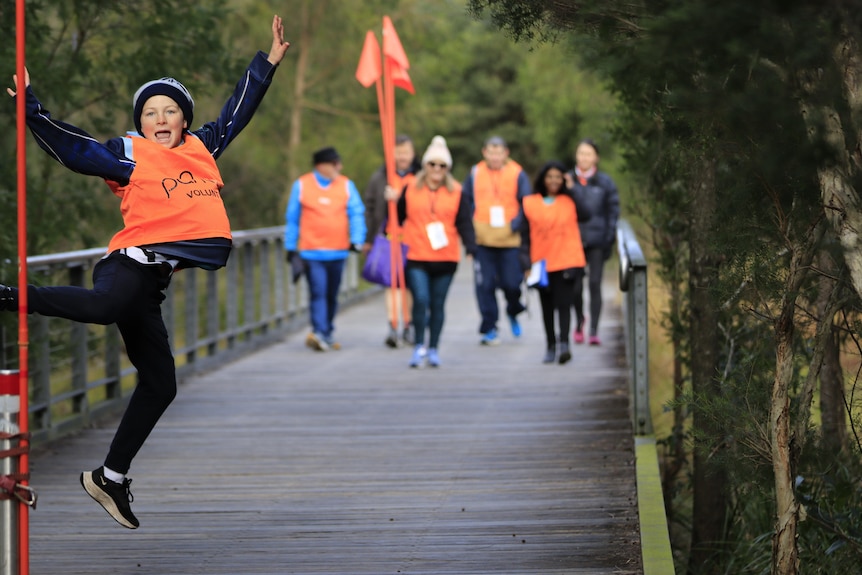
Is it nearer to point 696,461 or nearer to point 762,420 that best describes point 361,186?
point 696,461

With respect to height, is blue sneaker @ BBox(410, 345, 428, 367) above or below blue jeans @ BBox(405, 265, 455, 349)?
below

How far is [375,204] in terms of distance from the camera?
13.9m

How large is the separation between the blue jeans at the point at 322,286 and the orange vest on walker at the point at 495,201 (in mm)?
1343

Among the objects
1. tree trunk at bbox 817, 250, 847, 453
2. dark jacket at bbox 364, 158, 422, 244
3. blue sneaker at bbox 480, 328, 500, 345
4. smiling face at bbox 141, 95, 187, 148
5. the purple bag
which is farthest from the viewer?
blue sneaker at bbox 480, 328, 500, 345

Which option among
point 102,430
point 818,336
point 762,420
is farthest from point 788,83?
point 102,430

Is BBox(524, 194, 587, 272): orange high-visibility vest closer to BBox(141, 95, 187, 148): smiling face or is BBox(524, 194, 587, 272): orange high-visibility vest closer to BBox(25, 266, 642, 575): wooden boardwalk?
BBox(25, 266, 642, 575): wooden boardwalk

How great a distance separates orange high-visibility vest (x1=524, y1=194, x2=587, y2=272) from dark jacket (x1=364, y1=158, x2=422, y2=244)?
2121mm

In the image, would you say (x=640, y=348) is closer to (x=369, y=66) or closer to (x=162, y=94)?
(x=162, y=94)

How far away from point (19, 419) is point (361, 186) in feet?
73.8

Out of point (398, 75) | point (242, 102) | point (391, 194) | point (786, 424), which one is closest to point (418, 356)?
point (391, 194)

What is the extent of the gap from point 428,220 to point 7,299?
7.26 metres

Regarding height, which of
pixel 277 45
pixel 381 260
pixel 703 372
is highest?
pixel 277 45

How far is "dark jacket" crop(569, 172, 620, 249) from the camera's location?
1299 centimetres

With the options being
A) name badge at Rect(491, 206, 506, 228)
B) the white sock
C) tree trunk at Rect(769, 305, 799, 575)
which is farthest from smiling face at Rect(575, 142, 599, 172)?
the white sock
